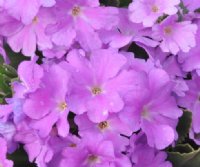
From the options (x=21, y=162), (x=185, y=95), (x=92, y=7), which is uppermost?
(x=92, y=7)

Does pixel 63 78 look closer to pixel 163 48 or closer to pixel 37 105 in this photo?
pixel 37 105

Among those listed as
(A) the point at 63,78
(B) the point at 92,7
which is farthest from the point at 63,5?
(A) the point at 63,78

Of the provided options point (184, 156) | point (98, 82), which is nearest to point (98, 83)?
point (98, 82)

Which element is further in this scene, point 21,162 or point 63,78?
point 21,162

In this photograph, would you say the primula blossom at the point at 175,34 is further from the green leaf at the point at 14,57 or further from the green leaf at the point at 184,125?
the green leaf at the point at 14,57

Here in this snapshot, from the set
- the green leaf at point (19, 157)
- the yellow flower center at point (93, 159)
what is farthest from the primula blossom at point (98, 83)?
the green leaf at point (19, 157)

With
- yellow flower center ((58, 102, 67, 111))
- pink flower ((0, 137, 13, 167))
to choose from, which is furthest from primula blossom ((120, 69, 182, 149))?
pink flower ((0, 137, 13, 167))

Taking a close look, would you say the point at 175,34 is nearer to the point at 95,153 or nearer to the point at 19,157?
the point at 95,153
